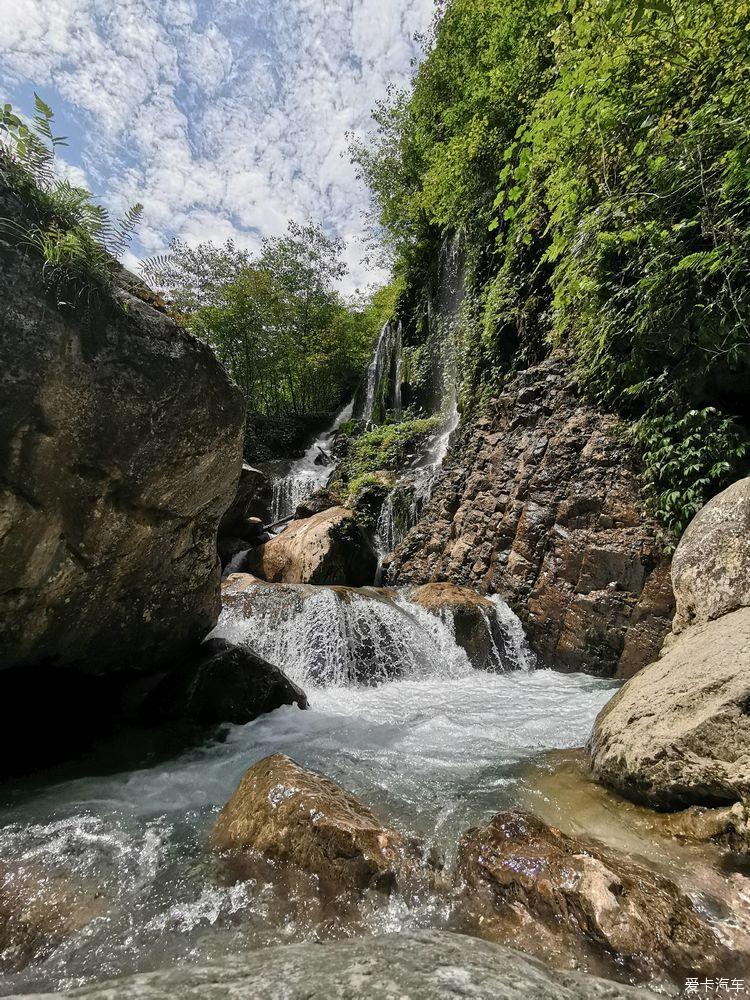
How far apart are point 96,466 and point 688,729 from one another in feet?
14.3

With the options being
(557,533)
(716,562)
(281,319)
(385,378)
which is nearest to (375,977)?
(716,562)

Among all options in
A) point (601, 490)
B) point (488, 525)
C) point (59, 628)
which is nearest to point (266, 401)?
point (488, 525)

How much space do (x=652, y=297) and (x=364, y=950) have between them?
7465 millimetres

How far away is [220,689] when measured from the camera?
4.79 metres

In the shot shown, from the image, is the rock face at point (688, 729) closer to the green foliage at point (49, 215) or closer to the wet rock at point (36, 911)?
the wet rock at point (36, 911)

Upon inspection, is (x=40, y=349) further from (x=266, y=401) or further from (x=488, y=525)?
(x=266, y=401)

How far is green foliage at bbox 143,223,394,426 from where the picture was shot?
2286 cm

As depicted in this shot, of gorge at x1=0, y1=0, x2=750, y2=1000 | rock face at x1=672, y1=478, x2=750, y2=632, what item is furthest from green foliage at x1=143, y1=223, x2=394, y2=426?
rock face at x1=672, y1=478, x2=750, y2=632

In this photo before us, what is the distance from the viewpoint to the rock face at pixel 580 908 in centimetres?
174

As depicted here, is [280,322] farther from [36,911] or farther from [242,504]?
[36,911]

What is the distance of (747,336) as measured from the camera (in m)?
5.36

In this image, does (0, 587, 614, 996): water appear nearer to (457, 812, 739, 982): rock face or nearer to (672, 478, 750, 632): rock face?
(457, 812, 739, 982): rock face

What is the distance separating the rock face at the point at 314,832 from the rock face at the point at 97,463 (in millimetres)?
1999

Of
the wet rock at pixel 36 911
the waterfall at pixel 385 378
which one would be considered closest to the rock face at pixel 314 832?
the wet rock at pixel 36 911
